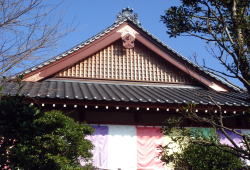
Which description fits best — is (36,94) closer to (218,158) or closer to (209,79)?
(218,158)

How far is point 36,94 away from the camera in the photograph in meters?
7.67

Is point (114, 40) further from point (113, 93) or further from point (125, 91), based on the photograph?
point (113, 93)

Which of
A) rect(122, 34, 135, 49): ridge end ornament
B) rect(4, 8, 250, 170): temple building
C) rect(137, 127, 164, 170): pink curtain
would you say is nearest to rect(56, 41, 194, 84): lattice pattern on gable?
rect(4, 8, 250, 170): temple building

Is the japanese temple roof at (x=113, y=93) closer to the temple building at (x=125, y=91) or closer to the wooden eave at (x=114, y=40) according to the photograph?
the temple building at (x=125, y=91)

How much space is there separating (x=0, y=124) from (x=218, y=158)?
4691 millimetres

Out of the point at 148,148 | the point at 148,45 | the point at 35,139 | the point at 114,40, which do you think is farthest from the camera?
the point at 148,45

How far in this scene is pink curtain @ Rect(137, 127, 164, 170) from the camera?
27.8 feet

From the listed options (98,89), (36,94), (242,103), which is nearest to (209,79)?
(242,103)

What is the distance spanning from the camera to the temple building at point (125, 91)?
8062mm

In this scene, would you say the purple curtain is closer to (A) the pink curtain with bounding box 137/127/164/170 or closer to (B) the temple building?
(B) the temple building

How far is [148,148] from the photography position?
8.60 metres

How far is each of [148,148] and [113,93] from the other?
6.46 feet

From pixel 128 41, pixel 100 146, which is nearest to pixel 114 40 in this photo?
pixel 128 41

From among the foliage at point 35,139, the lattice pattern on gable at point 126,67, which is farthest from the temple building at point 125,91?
the foliage at point 35,139
